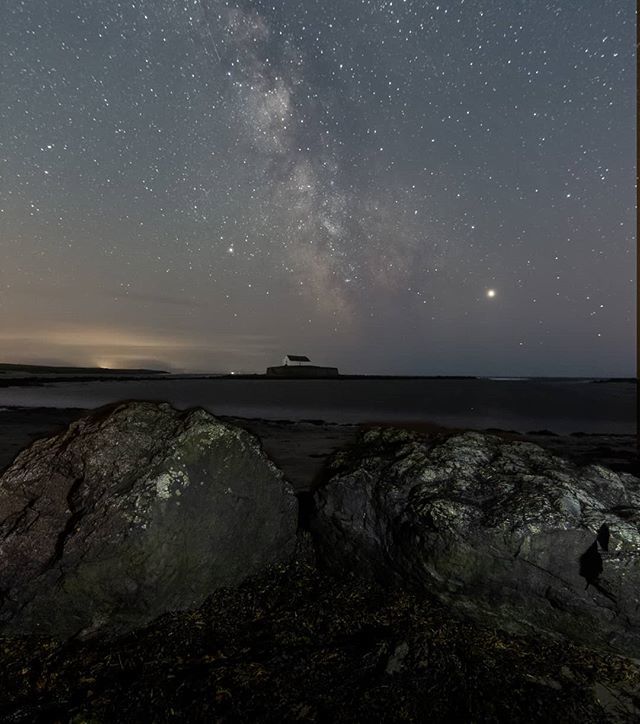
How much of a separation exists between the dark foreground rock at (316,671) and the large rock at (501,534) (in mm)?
255

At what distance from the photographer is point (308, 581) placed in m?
4.68

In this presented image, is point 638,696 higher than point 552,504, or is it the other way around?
point 552,504

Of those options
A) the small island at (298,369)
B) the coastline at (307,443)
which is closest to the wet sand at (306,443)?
the coastline at (307,443)

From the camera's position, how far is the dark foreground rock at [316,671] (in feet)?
9.69

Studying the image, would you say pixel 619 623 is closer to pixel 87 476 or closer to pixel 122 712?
pixel 122 712

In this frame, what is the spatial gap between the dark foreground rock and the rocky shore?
0.02 m

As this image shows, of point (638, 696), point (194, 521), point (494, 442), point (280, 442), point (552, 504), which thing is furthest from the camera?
point (280, 442)

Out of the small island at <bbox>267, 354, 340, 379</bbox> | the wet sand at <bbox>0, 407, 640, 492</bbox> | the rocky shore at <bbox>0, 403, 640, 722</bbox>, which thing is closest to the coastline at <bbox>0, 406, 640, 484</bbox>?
the wet sand at <bbox>0, 407, 640, 492</bbox>

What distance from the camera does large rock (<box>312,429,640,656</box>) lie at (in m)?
3.69

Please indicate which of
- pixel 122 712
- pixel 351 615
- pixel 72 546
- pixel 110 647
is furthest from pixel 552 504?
pixel 72 546

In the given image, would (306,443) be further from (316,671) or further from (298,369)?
(298,369)

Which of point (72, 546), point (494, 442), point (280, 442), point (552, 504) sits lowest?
point (280, 442)

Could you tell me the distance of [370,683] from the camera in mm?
3186

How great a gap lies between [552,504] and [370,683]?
2.25m
